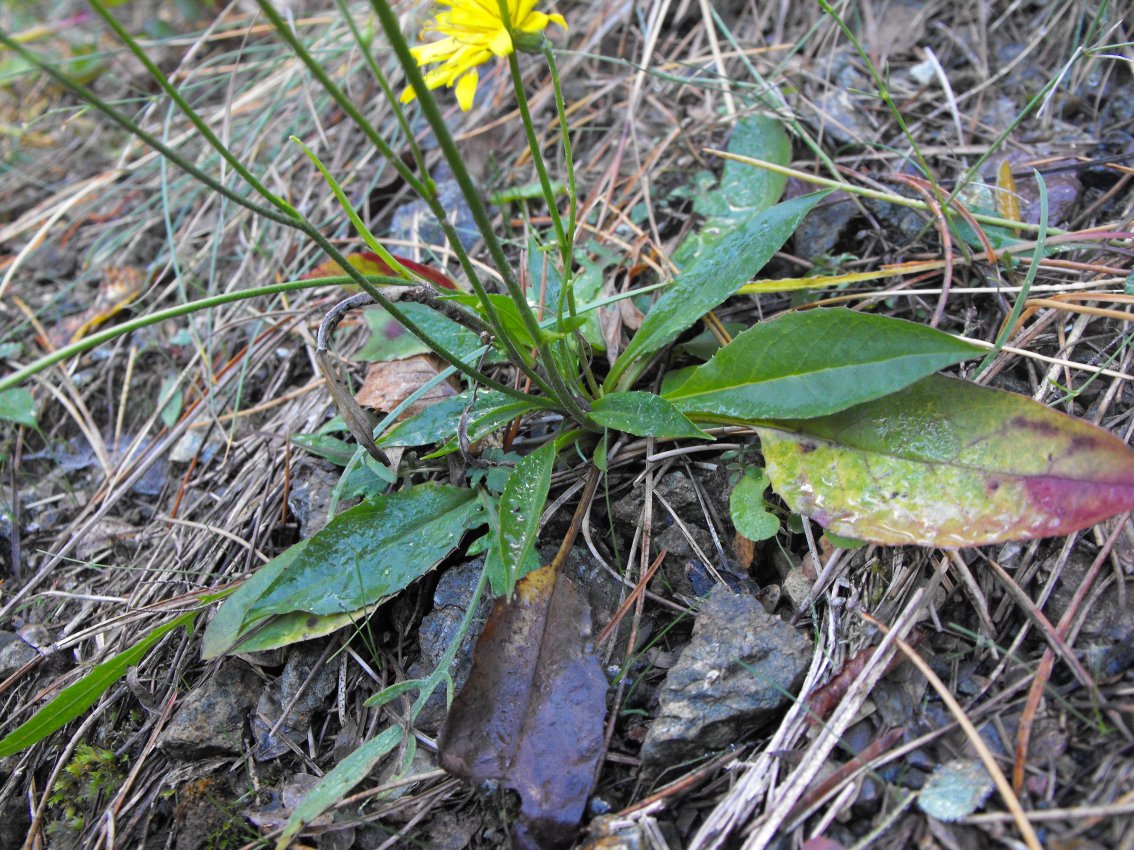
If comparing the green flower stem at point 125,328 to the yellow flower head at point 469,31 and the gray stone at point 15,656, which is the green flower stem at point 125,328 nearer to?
the yellow flower head at point 469,31

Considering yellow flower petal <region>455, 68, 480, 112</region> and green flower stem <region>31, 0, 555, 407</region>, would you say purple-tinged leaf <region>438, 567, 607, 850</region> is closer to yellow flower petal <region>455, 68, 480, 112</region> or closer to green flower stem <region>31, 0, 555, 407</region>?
green flower stem <region>31, 0, 555, 407</region>

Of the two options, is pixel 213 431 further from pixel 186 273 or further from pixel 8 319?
pixel 8 319

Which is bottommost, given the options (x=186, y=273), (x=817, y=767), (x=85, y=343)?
(x=817, y=767)

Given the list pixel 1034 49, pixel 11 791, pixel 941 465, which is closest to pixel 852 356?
pixel 941 465

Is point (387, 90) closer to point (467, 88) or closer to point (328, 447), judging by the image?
point (467, 88)

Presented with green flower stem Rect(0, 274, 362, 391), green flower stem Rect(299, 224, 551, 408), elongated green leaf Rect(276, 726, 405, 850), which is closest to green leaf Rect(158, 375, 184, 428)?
green flower stem Rect(299, 224, 551, 408)
